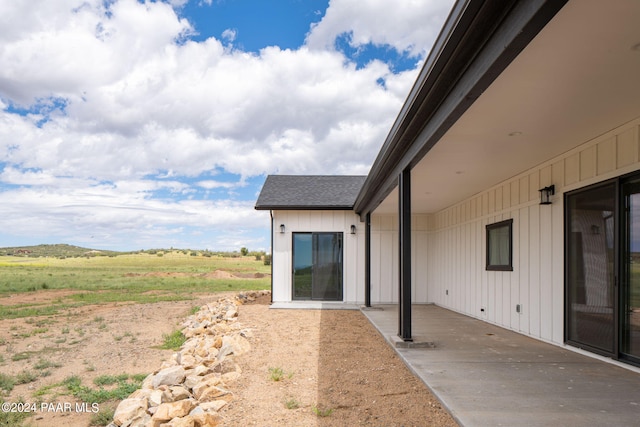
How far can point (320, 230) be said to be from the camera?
451 inches

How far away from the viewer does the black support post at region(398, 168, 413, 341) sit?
222 inches

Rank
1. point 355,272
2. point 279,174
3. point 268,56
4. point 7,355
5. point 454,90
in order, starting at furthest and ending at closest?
point 279,174 → point 355,272 → point 268,56 → point 7,355 → point 454,90

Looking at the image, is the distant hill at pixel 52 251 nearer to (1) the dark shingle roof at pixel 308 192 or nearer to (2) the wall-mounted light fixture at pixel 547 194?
(1) the dark shingle roof at pixel 308 192

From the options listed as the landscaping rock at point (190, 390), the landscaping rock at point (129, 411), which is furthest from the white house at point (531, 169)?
the landscaping rock at point (129, 411)

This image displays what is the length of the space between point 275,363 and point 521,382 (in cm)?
261

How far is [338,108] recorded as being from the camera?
12.4m

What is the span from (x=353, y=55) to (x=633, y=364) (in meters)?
9.91

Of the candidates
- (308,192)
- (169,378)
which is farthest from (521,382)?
(308,192)

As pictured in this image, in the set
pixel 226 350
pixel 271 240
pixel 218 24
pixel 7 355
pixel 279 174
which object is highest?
pixel 218 24

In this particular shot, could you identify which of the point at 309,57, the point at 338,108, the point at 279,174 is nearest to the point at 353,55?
the point at 338,108

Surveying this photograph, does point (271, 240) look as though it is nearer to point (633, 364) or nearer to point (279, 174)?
point (279, 174)

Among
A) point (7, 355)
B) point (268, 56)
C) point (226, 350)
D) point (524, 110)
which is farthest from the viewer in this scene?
point (268, 56)

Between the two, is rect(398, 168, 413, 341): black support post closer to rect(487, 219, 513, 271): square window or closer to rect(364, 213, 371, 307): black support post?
rect(487, 219, 513, 271): square window

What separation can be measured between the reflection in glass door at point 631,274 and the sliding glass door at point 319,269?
24.2 feet
